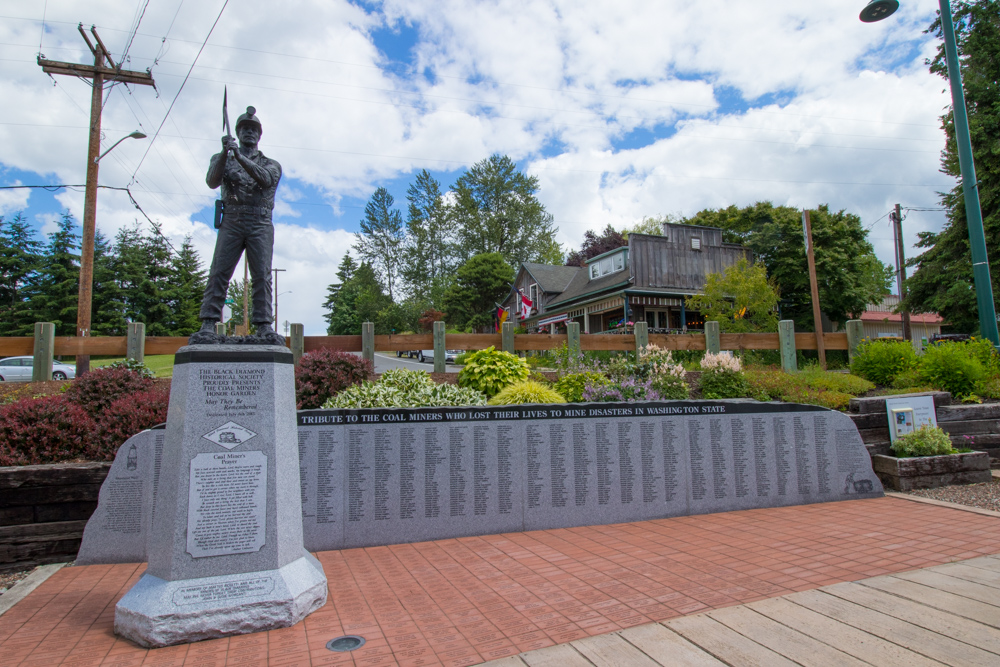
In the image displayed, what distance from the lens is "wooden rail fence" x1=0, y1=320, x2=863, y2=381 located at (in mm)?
8820

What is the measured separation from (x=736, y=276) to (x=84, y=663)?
23.2m

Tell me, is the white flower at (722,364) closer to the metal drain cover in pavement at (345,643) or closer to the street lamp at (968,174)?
the street lamp at (968,174)

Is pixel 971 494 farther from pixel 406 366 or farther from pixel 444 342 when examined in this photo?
pixel 406 366

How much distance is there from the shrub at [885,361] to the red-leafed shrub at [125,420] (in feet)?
36.1

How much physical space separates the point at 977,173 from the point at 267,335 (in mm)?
23258

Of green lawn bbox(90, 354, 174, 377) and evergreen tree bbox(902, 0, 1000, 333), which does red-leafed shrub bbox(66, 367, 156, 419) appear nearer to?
green lawn bbox(90, 354, 174, 377)

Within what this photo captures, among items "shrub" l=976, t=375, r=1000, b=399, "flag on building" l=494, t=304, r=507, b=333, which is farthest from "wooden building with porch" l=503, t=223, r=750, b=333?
"shrub" l=976, t=375, r=1000, b=399

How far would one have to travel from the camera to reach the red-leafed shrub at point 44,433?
498 centimetres

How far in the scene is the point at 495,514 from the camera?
17.7 feet

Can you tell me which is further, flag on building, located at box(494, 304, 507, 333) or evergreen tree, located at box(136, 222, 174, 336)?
evergreen tree, located at box(136, 222, 174, 336)

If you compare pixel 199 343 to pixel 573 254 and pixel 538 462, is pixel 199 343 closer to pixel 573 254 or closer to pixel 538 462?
pixel 538 462

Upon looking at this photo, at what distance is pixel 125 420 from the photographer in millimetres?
5375

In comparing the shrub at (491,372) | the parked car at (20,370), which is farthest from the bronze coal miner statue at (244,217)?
the parked car at (20,370)

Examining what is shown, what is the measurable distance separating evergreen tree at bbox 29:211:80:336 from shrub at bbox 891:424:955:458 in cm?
Result: 4126
